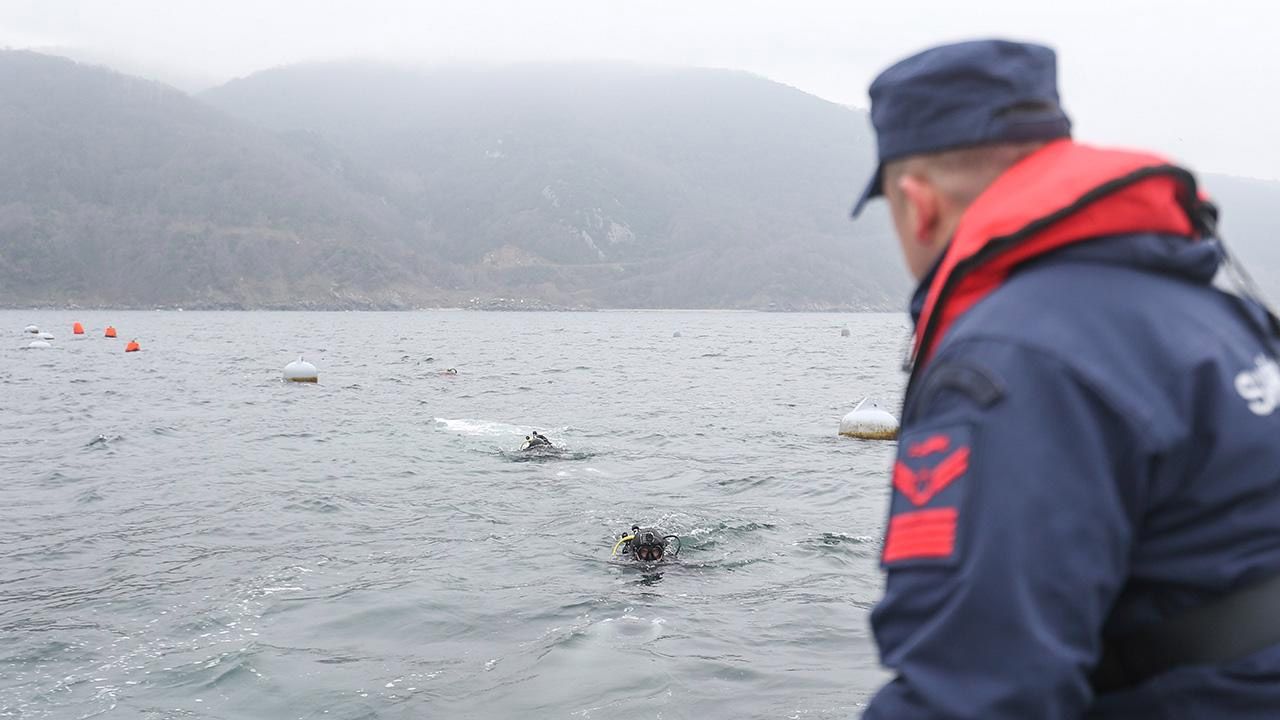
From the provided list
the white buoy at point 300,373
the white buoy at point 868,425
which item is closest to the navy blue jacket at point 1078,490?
the white buoy at point 868,425

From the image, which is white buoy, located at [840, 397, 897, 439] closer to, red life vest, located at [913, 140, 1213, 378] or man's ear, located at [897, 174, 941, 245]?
man's ear, located at [897, 174, 941, 245]

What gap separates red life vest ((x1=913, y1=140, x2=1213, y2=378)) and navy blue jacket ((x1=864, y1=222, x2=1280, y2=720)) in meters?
0.03

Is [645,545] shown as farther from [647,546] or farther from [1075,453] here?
[1075,453]

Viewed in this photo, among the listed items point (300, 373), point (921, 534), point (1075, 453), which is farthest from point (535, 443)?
point (300, 373)

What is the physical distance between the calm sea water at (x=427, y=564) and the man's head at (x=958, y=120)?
254 inches

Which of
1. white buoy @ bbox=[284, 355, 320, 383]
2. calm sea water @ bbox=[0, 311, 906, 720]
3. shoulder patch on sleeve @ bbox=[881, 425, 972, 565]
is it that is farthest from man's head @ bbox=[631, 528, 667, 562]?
white buoy @ bbox=[284, 355, 320, 383]

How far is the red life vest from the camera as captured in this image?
1.58m

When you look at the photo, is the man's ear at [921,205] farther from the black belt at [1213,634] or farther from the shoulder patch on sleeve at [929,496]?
the black belt at [1213,634]

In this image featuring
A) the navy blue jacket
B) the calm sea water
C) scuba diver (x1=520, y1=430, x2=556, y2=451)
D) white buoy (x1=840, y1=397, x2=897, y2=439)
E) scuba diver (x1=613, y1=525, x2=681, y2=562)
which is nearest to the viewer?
the navy blue jacket

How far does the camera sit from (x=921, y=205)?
72.2 inches

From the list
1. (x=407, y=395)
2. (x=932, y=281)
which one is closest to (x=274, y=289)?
(x=407, y=395)

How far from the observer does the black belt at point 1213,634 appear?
5.14 ft

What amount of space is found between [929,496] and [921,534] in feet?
0.19

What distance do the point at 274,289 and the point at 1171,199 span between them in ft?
640
